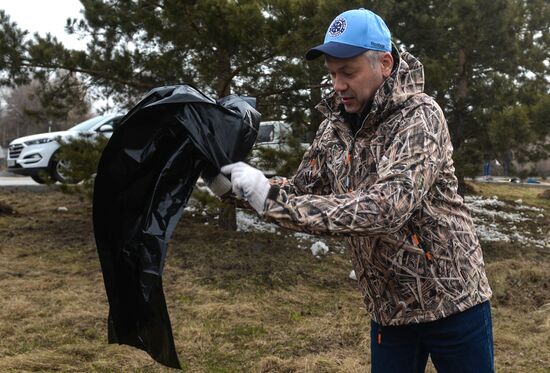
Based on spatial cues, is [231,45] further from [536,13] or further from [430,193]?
[536,13]

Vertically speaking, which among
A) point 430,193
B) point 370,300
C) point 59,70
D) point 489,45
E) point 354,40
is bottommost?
point 370,300

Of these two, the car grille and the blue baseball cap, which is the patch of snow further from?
the blue baseball cap

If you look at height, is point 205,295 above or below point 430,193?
below

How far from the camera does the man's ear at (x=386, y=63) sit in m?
1.77

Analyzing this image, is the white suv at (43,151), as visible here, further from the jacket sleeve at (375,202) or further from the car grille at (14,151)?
the jacket sleeve at (375,202)

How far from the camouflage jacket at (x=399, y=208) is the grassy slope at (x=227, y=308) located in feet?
6.43

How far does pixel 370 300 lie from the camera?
205cm

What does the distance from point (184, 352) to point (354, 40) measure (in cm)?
291

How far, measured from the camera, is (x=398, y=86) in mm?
1754

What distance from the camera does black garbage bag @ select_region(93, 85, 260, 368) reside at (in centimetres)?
189

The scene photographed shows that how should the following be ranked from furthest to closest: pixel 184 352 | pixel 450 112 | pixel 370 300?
pixel 450 112 → pixel 184 352 → pixel 370 300

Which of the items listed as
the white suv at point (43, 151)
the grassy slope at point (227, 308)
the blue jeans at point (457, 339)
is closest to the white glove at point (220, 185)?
the blue jeans at point (457, 339)

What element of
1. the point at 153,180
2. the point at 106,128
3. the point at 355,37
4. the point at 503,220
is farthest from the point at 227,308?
the point at 503,220

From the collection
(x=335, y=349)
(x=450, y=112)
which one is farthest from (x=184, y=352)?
(x=450, y=112)
